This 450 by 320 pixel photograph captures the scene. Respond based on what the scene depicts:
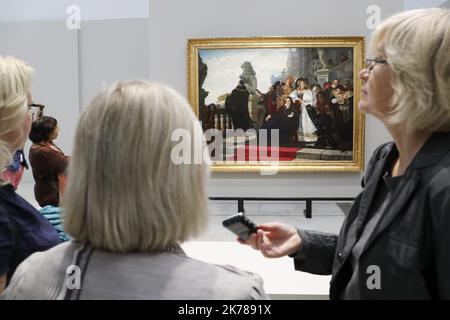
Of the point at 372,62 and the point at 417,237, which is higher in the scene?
the point at 372,62

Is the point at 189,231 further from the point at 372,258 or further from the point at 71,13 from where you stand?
the point at 71,13

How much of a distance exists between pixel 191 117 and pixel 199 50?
20.5 ft

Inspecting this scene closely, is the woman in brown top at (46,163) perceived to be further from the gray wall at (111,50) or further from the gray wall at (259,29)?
the gray wall at (111,50)

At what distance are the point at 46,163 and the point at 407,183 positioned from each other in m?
3.55

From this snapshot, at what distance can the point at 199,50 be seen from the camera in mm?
7078

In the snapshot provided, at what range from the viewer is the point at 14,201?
165 centimetres

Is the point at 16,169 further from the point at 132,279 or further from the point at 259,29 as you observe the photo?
the point at 259,29

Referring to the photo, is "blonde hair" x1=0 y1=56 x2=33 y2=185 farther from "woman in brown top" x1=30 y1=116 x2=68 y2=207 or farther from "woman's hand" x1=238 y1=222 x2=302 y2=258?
"woman in brown top" x1=30 y1=116 x2=68 y2=207

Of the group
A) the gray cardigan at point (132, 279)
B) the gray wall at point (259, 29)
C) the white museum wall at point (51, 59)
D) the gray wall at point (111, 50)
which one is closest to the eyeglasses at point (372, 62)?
the gray cardigan at point (132, 279)

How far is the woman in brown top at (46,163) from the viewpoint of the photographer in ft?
13.6

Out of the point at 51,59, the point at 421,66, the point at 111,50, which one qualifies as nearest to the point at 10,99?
the point at 421,66

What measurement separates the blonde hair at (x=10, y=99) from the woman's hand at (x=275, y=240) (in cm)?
100

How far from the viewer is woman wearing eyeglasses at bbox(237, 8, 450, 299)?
133 cm
